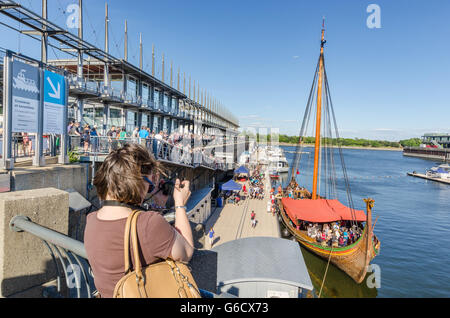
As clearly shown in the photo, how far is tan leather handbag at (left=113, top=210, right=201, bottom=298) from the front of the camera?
117 centimetres

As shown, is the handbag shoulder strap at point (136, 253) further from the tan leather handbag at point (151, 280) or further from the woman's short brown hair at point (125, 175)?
the woman's short brown hair at point (125, 175)

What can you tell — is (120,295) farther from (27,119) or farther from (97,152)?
(97,152)

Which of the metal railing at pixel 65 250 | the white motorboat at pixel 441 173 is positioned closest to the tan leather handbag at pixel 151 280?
the metal railing at pixel 65 250

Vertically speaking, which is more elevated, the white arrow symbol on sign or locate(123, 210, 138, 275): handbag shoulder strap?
the white arrow symbol on sign

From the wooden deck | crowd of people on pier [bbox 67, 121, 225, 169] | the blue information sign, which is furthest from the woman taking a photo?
the wooden deck

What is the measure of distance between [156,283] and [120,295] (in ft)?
0.49

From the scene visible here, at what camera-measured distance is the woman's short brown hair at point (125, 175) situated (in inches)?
57.7

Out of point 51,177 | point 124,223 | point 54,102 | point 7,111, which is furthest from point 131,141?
point 124,223

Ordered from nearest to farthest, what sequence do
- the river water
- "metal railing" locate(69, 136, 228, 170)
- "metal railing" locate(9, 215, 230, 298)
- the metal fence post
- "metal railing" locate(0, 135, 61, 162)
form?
"metal railing" locate(9, 215, 230, 298) → the metal fence post → "metal railing" locate(0, 135, 61, 162) → "metal railing" locate(69, 136, 228, 170) → the river water

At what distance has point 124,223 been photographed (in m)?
1.33

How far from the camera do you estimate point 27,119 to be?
7.20 m

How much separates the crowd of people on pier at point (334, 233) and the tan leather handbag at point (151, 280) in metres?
16.9

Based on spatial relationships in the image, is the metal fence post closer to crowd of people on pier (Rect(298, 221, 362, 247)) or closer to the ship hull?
the ship hull
